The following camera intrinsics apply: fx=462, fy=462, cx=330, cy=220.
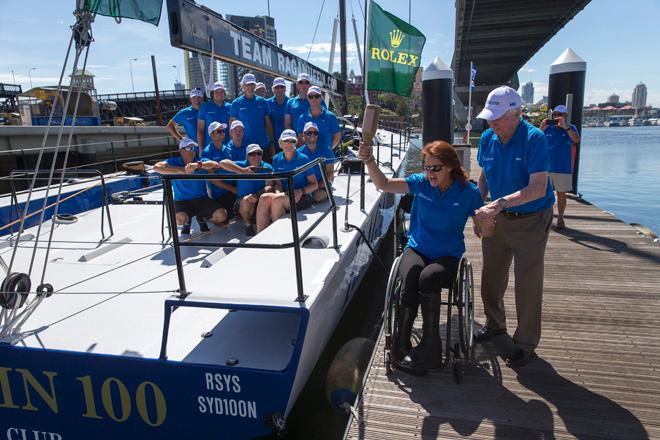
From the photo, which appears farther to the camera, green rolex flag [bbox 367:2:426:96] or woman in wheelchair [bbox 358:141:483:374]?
green rolex flag [bbox 367:2:426:96]

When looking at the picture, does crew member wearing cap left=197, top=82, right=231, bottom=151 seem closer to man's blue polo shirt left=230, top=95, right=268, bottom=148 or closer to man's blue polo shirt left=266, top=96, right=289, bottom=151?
man's blue polo shirt left=230, top=95, right=268, bottom=148

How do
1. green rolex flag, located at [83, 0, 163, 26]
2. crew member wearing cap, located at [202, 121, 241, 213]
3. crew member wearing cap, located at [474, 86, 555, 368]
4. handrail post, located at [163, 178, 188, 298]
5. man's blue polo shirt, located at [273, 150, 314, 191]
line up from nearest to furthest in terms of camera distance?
handrail post, located at [163, 178, 188, 298] → crew member wearing cap, located at [474, 86, 555, 368] → green rolex flag, located at [83, 0, 163, 26] → man's blue polo shirt, located at [273, 150, 314, 191] → crew member wearing cap, located at [202, 121, 241, 213]

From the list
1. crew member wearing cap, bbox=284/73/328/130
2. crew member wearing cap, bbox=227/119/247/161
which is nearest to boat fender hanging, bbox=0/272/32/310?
crew member wearing cap, bbox=227/119/247/161

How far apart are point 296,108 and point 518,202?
13.8ft

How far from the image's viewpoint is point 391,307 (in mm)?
3299

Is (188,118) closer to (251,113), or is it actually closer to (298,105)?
(251,113)

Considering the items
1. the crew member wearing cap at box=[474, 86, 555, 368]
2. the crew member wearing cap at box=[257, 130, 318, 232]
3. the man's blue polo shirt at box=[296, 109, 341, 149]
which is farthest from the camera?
the man's blue polo shirt at box=[296, 109, 341, 149]

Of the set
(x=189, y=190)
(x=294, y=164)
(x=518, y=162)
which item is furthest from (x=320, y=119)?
(x=518, y=162)

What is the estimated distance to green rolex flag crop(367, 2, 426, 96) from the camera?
7.49 m

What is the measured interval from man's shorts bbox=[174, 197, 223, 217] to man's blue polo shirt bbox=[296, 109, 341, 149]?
151 centimetres

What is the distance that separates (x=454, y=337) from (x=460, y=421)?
109 centimetres

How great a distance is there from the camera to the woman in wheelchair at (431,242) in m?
3.08

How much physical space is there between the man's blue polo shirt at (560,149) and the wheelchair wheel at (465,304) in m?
3.81

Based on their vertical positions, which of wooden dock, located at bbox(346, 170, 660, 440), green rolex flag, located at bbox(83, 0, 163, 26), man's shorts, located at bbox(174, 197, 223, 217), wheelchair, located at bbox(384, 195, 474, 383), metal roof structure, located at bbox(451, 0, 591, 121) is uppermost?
metal roof structure, located at bbox(451, 0, 591, 121)
